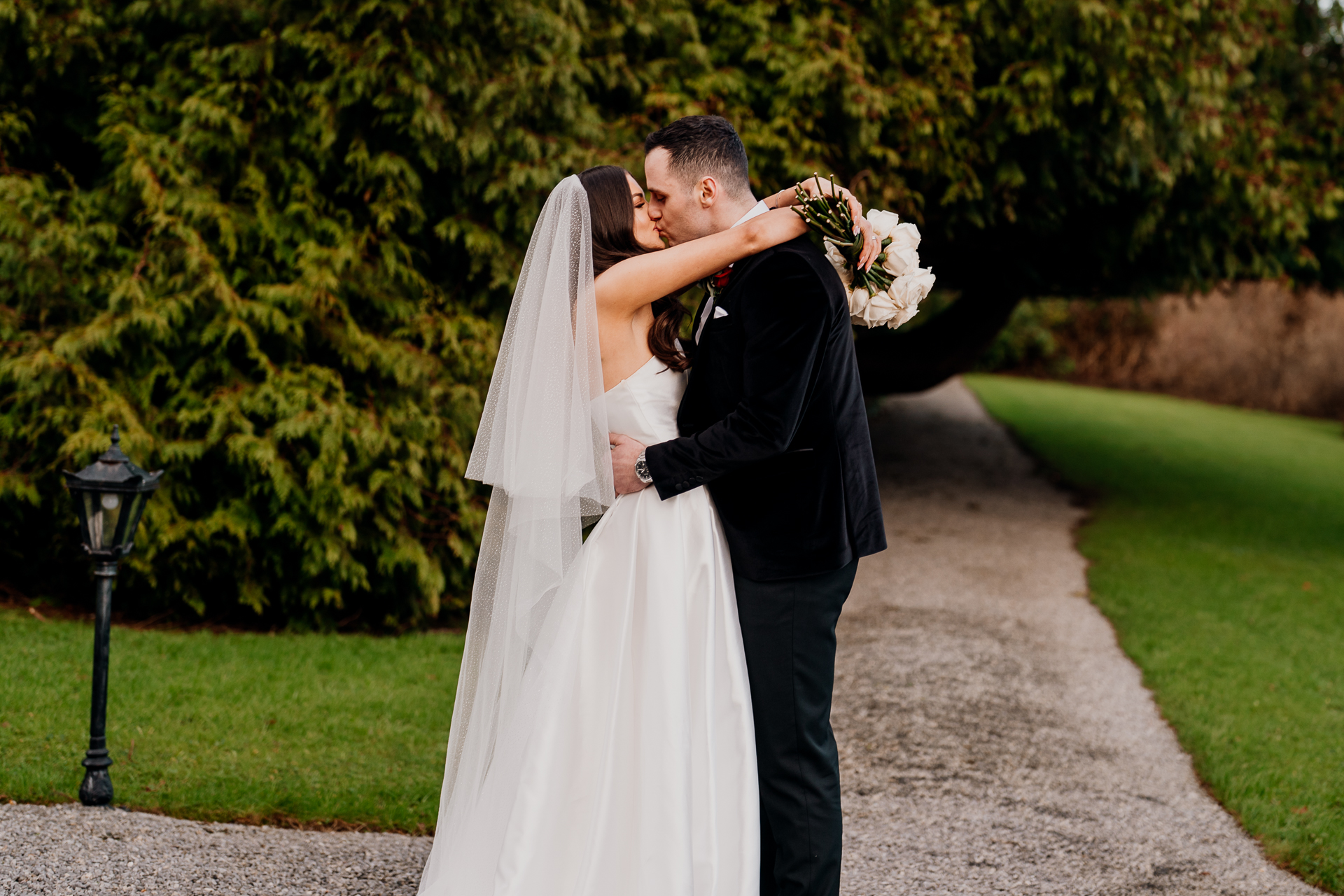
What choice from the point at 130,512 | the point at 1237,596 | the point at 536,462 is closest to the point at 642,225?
the point at 536,462

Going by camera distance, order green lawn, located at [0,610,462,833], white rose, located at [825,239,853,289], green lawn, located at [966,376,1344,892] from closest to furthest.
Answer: white rose, located at [825,239,853,289] < green lawn, located at [0,610,462,833] < green lawn, located at [966,376,1344,892]

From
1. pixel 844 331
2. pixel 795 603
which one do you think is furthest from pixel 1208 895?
pixel 844 331

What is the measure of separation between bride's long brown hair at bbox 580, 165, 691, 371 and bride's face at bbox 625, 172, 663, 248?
1 cm

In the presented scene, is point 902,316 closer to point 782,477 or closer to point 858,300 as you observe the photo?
point 858,300

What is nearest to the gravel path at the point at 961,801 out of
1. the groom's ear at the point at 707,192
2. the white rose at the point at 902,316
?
the white rose at the point at 902,316

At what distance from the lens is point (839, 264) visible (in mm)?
2906

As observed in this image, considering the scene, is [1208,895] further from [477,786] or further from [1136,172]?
[1136,172]

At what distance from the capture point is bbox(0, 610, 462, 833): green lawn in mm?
4188

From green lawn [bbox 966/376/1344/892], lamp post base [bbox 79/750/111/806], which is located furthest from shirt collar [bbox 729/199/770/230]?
green lawn [bbox 966/376/1344/892]

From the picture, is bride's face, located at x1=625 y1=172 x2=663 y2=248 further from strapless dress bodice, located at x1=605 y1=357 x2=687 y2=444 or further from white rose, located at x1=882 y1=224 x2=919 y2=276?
white rose, located at x1=882 y1=224 x2=919 y2=276

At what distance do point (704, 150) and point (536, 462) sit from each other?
3.18 feet

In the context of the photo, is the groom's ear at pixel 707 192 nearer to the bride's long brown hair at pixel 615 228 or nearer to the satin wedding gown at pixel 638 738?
the bride's long brown hair at pixel 615 228

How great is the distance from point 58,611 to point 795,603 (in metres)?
5.87

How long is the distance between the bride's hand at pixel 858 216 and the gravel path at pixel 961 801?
7.17 feet
